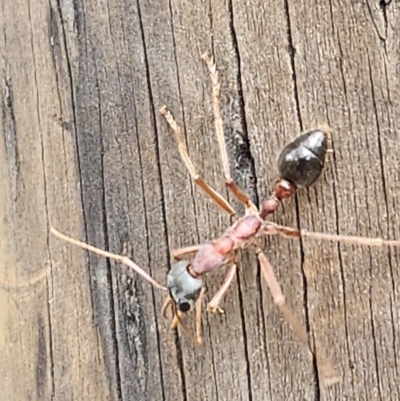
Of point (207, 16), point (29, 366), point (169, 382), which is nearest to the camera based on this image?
point (207, 16)

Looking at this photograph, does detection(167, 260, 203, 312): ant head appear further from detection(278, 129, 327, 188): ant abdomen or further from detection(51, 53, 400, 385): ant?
detection(278, 129, 327, 188): ant abdomen

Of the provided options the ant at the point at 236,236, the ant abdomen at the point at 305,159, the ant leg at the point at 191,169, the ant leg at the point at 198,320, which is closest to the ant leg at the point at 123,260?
the ant at the point at 236,236

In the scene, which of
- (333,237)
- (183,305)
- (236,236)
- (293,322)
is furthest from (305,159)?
(183,305)

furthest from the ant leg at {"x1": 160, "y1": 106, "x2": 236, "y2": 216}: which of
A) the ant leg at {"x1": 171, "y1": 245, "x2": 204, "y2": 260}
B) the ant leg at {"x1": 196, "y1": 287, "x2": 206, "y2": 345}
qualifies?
the ant leg at {"x1": 196, "y1": 287, "x2": 206, "y2": 345}

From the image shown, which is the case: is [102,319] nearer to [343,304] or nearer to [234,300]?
[234,300]

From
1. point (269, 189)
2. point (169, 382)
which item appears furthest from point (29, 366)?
point (269, 189)

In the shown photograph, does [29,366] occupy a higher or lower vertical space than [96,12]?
lower

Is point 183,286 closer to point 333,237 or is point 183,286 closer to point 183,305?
point 183,305

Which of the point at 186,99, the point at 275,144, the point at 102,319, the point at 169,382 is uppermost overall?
the point at 186,99
